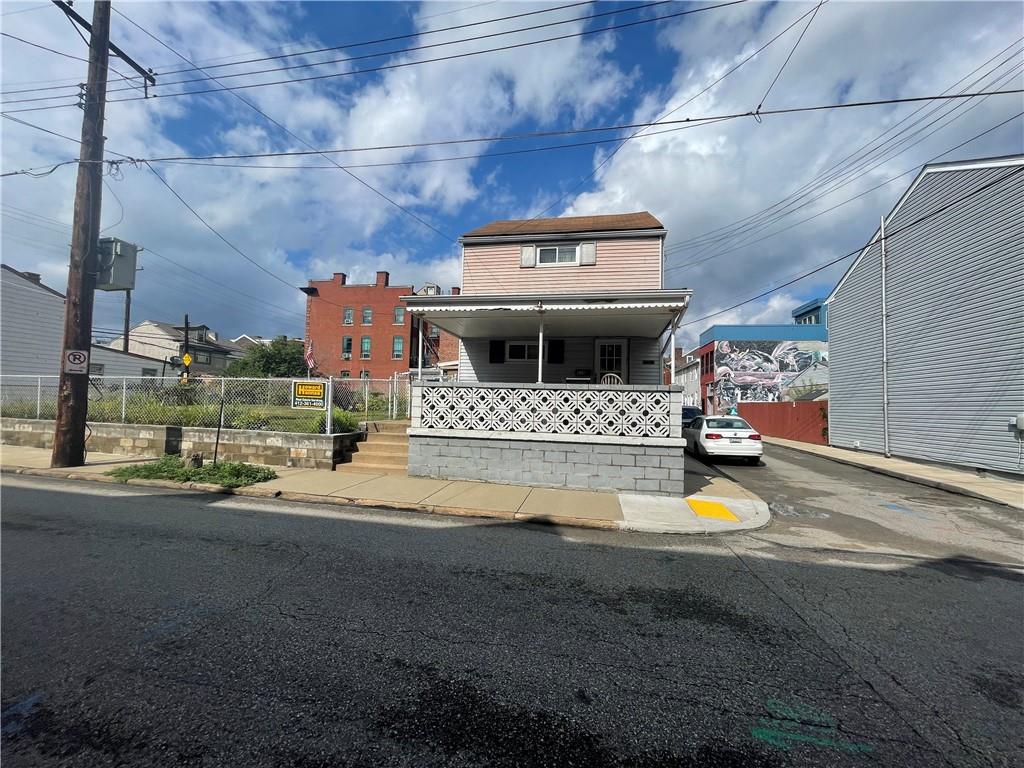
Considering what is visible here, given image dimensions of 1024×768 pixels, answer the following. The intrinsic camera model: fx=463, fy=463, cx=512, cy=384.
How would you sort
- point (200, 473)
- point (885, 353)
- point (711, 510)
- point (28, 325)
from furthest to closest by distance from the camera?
1. point (28, 325)
2. point (885, 353)
3. point (200, 473)
4. point (711, 510)

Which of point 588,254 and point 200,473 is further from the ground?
point 588,254

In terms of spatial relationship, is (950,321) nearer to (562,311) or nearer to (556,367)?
(556,367)

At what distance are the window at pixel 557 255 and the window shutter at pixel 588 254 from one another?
17 cm

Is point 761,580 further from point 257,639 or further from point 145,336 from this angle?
point 145,336

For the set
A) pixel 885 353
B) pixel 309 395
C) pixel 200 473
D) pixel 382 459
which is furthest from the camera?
pixel 885 353

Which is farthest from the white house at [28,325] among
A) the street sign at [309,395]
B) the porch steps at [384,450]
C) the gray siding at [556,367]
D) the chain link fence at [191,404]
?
the gray siding at [556,367]

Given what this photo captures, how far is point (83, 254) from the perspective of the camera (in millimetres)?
9844

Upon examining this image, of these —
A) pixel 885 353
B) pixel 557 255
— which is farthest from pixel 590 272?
pixel 885 353

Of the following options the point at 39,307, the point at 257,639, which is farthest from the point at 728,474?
the point at 39,307

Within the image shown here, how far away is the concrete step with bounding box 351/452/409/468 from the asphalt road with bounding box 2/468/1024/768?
483 centimetres

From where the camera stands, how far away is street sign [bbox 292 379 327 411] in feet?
34.9

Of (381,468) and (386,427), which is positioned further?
(386,427)

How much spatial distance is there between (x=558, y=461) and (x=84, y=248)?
35.9 ft

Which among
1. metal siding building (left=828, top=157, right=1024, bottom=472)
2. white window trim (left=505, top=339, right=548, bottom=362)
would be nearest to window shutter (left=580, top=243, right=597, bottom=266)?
white window trim (left=505, top=339, right=548, bottom=362)
